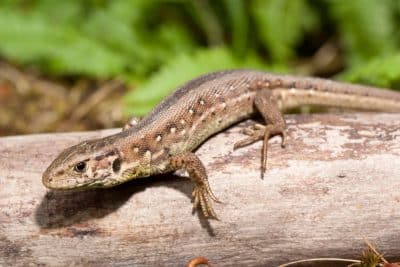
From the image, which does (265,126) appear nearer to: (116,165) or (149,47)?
(116,165)

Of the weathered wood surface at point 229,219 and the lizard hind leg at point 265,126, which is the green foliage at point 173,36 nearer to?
the lizard hind leg at point 265,126

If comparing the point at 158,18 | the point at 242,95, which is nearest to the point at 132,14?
the point at 158,18

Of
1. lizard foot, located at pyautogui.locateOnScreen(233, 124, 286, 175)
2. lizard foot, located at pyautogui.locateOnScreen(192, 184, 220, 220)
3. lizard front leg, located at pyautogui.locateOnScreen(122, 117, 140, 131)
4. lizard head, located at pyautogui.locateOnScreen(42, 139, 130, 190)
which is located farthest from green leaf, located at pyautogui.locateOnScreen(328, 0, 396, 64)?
lizard head, located at pyautogui.locateOnScreen(42, 139, 130, 190)

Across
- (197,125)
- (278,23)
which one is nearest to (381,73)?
(278,23)

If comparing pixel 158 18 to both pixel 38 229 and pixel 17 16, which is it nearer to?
pixel 17 16

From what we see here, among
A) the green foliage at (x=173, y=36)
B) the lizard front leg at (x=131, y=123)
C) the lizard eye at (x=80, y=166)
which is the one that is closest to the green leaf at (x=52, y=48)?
the green foliage at (x=173, y=36)

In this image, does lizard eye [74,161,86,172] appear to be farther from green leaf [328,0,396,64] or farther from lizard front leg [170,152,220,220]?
green leaf [328,0,396,64]

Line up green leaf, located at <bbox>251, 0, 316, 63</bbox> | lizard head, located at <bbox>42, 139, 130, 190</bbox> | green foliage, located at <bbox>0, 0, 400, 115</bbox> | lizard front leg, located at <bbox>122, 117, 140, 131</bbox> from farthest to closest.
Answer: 1. green leaf, located at <bbox>251, 0, 316, 63</bbox>
2. green foliage, located at <bbox>0, 0, 400, 115</bbox>
3. lizard front leg, located at <bbox>122, 117, 140, 131</bbox>
4. lizard head, located at <bbox>42, 139, 130, 190</bbox>
